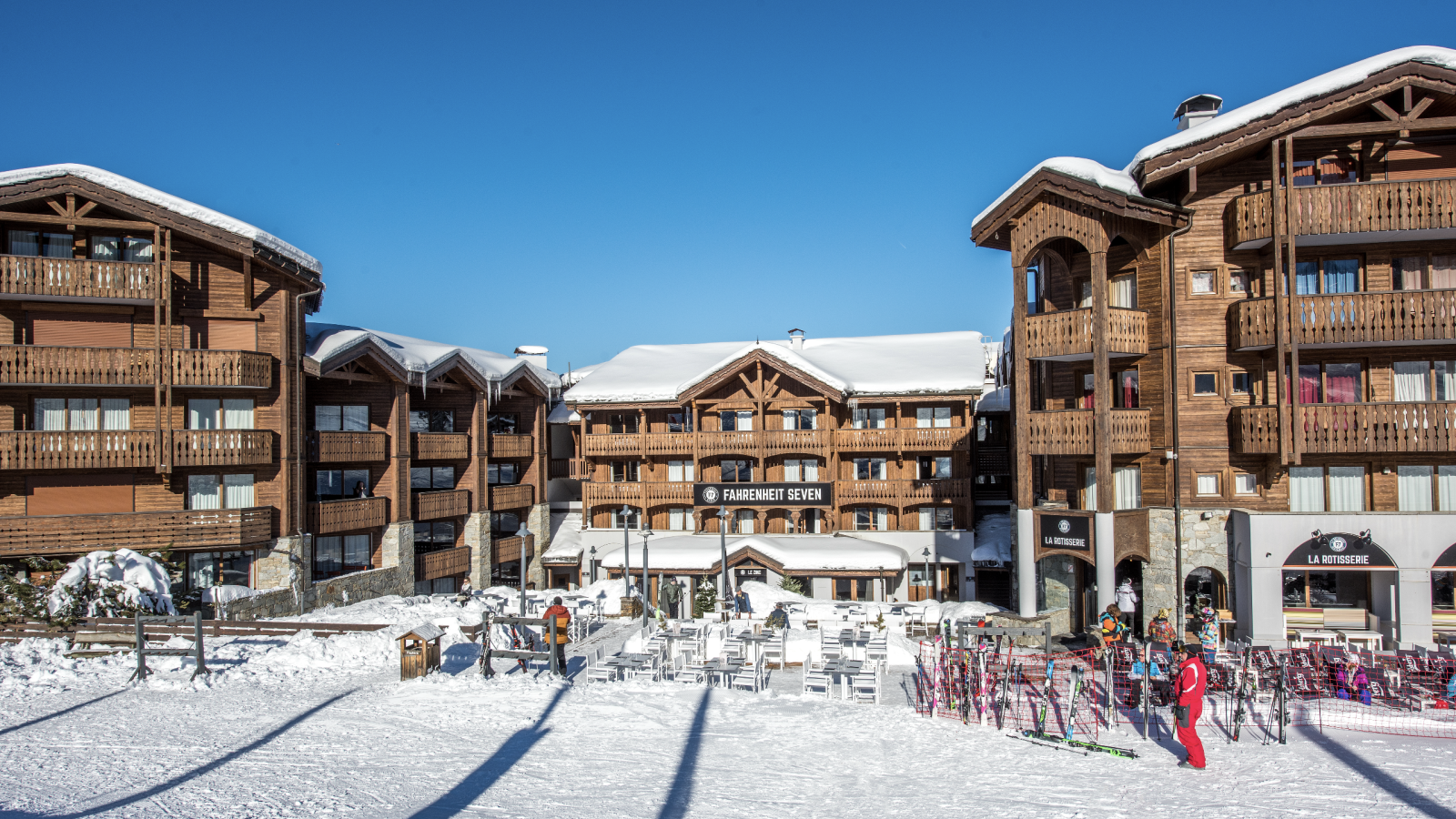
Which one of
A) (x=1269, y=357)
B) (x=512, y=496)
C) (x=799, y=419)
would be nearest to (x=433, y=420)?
(x=512, y=496)

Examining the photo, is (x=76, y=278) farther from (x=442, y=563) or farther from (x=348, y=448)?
(x=442, y=563)

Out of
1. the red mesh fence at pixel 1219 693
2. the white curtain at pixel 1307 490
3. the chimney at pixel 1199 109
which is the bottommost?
the red mesh fence at pixel 1219 693

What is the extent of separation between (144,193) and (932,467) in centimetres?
2598

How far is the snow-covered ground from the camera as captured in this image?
9797 millimetres

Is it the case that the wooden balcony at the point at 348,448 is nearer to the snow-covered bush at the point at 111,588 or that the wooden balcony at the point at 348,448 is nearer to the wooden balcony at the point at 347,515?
the wooden balcony at the point at 347,515

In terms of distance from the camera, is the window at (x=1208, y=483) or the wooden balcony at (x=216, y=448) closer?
the window at (x=1208, y=483)

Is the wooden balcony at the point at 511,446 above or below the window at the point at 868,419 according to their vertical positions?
below

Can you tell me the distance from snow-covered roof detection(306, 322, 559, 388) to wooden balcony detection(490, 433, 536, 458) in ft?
8.01

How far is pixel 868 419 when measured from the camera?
33.2m

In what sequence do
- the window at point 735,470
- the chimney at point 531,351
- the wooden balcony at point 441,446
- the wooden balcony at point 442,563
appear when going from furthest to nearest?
the chimney at point 531,351
the window at point 735,470
the wooden balcony at point 441,446
the wooden balcony at point 442,563

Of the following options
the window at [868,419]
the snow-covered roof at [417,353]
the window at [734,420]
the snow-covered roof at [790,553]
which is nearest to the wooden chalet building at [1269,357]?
the snow-covered roof at [790,553]

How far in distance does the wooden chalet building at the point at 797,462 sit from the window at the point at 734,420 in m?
0.05

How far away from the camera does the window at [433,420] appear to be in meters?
34.3

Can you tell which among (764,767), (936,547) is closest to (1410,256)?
(936,547)
